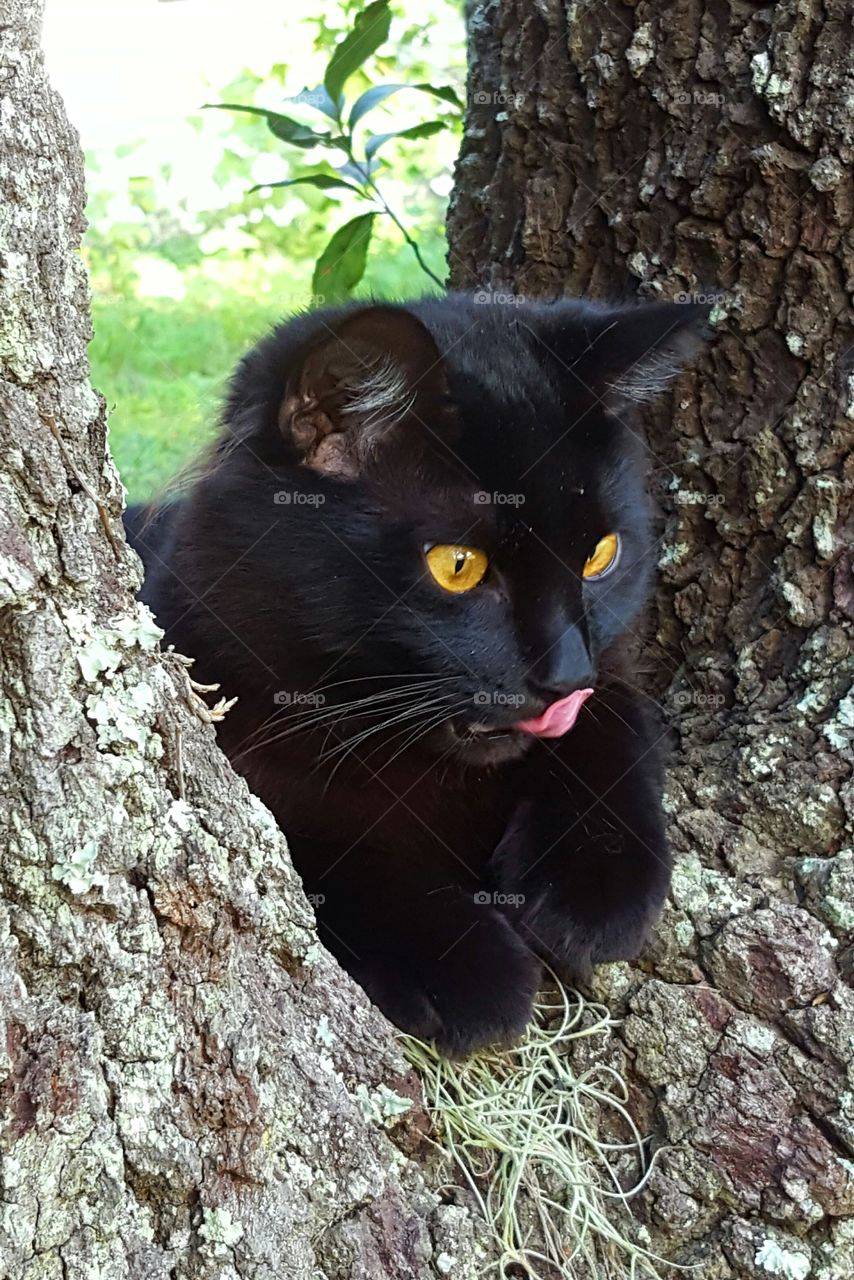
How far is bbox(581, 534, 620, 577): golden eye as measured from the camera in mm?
1801

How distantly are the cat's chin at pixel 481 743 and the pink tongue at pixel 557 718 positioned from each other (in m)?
0.03

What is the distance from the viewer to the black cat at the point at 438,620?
161 centimetres

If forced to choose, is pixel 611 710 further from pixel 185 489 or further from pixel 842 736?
pixel 185 489

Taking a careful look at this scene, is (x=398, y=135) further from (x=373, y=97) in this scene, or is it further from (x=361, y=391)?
(x=361, y=391)

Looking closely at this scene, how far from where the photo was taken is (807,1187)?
Result: 143 cm

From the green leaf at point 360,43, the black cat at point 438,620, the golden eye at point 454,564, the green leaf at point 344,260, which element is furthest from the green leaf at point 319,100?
the golden eye at point 454,564

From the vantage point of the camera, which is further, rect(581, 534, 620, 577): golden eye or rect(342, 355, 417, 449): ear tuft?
rect(581, 534, 620, 577): golden eye

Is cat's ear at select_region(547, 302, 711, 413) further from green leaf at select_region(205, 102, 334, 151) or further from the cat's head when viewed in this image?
green leaf at select_region(205, 102, 334, 151)

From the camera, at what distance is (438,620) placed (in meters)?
1.62

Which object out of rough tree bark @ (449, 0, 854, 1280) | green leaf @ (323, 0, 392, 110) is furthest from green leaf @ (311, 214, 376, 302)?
rough tree bark @ (449, 0, 854, 1280)

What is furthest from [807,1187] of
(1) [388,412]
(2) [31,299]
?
(2) [31,299]

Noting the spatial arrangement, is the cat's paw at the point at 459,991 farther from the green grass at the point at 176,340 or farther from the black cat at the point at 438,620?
the green grass at the point at 176,340

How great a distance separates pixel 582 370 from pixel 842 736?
646 mm

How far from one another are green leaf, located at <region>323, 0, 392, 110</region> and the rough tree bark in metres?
0.28
